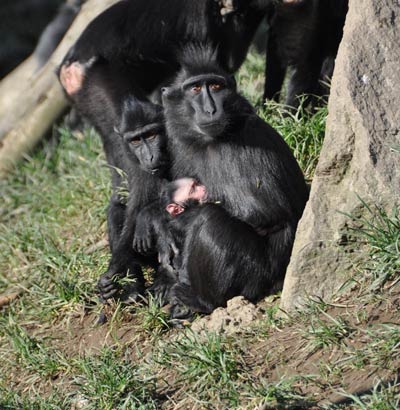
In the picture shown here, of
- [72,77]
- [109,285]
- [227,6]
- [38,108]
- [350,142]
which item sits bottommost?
[109,285]

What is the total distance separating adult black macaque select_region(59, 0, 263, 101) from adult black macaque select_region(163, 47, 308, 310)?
1602 mm

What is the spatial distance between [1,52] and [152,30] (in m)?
7.34

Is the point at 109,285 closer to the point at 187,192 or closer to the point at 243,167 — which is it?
the point at 187,192

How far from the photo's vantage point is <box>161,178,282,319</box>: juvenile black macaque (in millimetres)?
5582

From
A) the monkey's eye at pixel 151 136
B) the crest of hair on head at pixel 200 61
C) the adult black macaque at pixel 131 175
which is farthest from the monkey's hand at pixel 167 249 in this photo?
the crest of hair on head at pixel 200 61

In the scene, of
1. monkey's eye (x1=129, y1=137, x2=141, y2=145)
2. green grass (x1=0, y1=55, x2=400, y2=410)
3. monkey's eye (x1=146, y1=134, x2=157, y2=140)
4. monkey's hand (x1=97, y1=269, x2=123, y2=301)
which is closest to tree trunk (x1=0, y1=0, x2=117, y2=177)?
green grass (x1=0, y1=55, x2=400, y2=410)

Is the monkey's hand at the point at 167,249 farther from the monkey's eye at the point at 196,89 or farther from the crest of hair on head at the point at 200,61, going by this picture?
the crest of hair on head at the point at 200,61

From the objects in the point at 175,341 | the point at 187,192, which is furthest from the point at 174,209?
the point at 175,341

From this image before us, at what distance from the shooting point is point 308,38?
7617 millimetres

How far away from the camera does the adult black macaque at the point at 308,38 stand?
7480 millimetres

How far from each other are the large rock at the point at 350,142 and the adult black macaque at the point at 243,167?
17.0 inches

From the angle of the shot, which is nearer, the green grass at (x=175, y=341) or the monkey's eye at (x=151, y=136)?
the green grass at (x=175, y=341)

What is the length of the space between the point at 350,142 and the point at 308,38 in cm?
274

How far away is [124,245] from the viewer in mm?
6383
